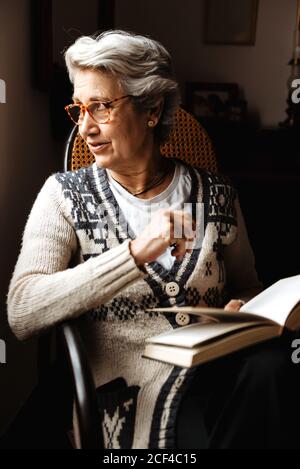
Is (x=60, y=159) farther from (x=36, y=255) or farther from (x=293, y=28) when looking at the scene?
(x=293, y=28)

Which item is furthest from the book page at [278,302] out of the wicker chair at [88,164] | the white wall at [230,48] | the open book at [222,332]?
the white wall at [230,48]

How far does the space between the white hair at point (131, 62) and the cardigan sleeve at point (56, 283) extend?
0.40 metres

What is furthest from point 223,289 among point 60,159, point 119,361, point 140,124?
point 60,159

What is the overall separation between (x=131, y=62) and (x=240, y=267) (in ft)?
1.95

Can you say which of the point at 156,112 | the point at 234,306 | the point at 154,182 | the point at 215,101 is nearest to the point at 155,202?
the point at 154,182

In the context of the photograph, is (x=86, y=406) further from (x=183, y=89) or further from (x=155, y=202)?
(x=183, y=89)

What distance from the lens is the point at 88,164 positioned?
166cm

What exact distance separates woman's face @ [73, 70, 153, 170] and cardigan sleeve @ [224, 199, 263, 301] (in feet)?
1.14

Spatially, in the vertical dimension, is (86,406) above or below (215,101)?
below

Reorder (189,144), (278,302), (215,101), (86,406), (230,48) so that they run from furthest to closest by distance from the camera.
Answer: (230,48)
(215,101)
(189,144)
(278,302)
(86,406)

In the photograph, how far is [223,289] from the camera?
1.53 m

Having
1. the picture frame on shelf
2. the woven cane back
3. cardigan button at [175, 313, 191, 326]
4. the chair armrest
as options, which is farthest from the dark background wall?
the chair armrest

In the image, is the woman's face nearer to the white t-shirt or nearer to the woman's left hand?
the white t-shirt

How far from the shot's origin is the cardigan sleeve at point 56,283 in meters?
1.18
